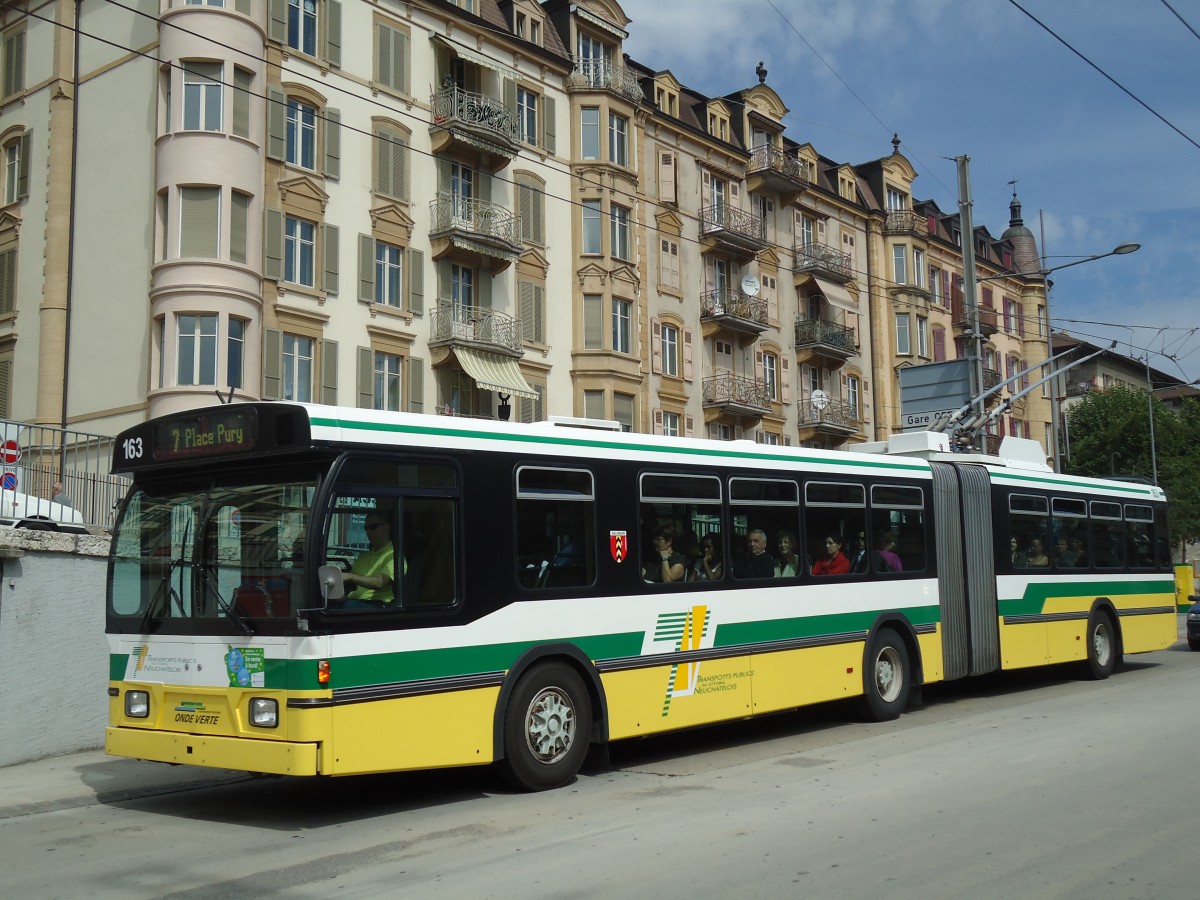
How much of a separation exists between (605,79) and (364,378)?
12842mm

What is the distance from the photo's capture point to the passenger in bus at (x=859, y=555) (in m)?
13.8

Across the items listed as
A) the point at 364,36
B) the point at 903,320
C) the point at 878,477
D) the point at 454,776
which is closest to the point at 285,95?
the point at 364,36

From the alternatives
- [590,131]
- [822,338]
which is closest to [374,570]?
[590,131]

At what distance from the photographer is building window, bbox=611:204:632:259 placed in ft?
114

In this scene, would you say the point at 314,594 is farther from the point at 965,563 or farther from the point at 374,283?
the point at 374,283

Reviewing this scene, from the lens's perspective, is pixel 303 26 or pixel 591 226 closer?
pixel 303 26

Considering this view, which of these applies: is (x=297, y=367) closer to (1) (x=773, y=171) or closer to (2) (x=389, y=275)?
(2) (x=389, y=275)

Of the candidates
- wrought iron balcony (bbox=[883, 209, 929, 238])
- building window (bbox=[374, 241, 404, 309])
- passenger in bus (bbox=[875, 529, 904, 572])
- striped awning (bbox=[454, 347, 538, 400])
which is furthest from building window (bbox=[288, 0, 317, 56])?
wrought iron balcony (bbox=[883, 209, 929, 238])

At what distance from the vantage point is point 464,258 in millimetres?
30516

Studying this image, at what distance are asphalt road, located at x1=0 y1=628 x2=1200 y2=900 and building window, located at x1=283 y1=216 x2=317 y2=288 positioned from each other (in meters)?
15.8

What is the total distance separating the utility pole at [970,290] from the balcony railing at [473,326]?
10.8 m

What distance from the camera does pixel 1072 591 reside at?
57.8ft

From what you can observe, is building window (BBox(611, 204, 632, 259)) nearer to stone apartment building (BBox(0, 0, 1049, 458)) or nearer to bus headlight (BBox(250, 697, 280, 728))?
stone apartment building (BBox(0, 0, 1049, 458))

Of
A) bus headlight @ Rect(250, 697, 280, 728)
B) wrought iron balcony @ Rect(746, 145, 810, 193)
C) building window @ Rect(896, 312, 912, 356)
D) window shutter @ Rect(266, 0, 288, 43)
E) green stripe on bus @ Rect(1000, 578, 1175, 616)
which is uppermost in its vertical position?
wrought iron balcony @ Rect(746, 145, 810, 193)
